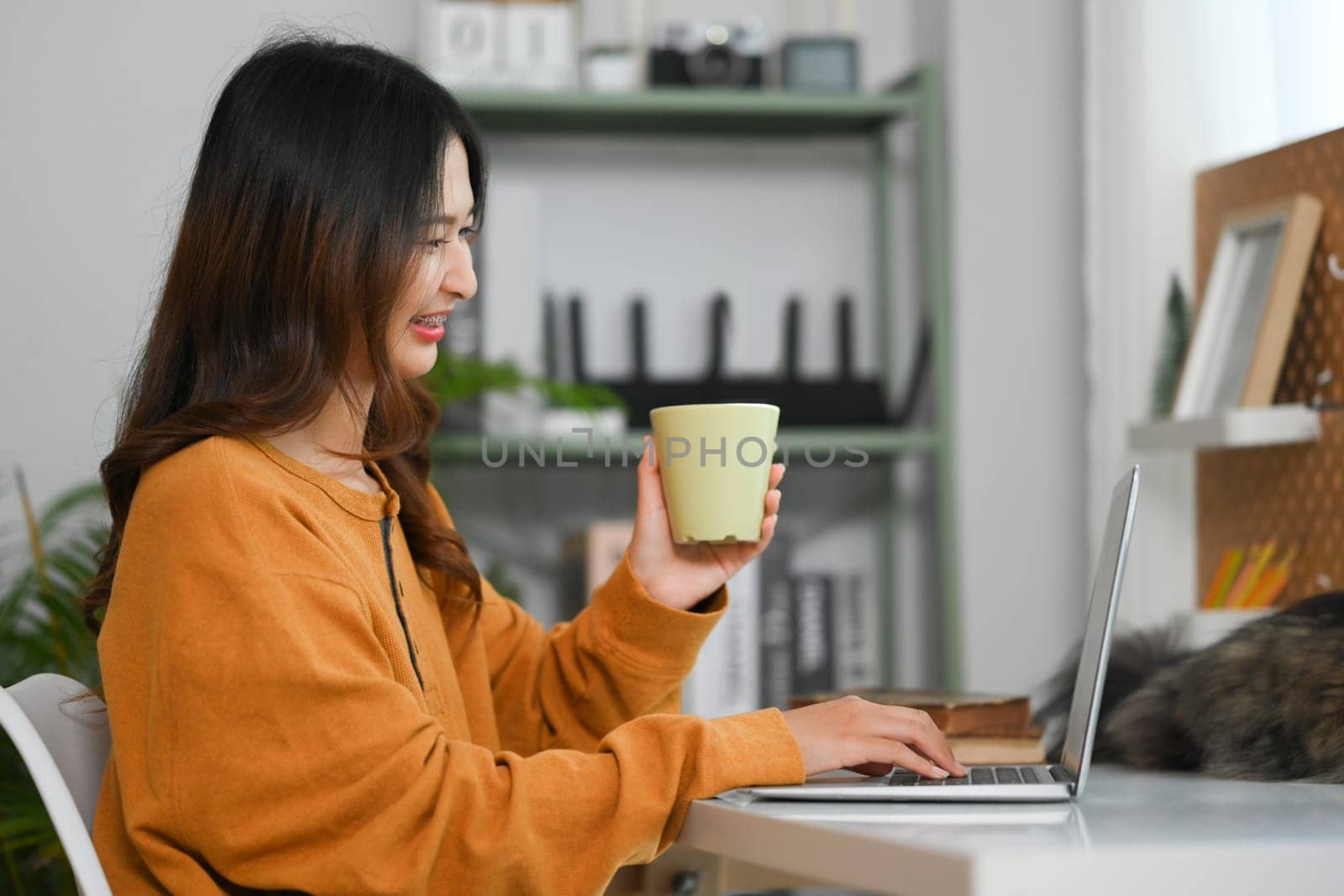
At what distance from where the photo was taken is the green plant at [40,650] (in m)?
1.59

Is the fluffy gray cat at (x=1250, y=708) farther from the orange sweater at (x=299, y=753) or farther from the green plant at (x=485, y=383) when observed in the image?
the green plant at (x=485, y=383)

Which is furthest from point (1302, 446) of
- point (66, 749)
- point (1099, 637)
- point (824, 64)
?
point (66, 749)

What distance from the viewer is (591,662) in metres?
1.15

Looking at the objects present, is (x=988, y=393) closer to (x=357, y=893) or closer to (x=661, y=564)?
(x=661, y=564)

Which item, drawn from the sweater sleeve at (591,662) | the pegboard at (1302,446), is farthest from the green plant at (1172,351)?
the sweater sleeve at (591,662)

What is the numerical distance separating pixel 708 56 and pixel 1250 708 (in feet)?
4.34

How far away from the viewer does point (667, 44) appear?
2.02 m

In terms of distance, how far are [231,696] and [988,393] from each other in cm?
156

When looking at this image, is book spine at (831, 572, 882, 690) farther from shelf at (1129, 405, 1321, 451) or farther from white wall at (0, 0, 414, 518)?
white wall at (0, 0, 414, 518)

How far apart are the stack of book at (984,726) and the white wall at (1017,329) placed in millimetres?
1041

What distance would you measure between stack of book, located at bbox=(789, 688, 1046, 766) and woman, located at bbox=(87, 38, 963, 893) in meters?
0.14

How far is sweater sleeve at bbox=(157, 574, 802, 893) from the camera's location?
0.77 meters

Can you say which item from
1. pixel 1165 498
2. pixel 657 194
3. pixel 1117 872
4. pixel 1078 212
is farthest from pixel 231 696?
pixel 1078 212

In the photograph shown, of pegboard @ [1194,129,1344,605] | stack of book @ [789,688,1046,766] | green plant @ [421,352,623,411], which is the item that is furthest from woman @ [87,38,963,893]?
pegboard @ [1194,129,1344,605]
